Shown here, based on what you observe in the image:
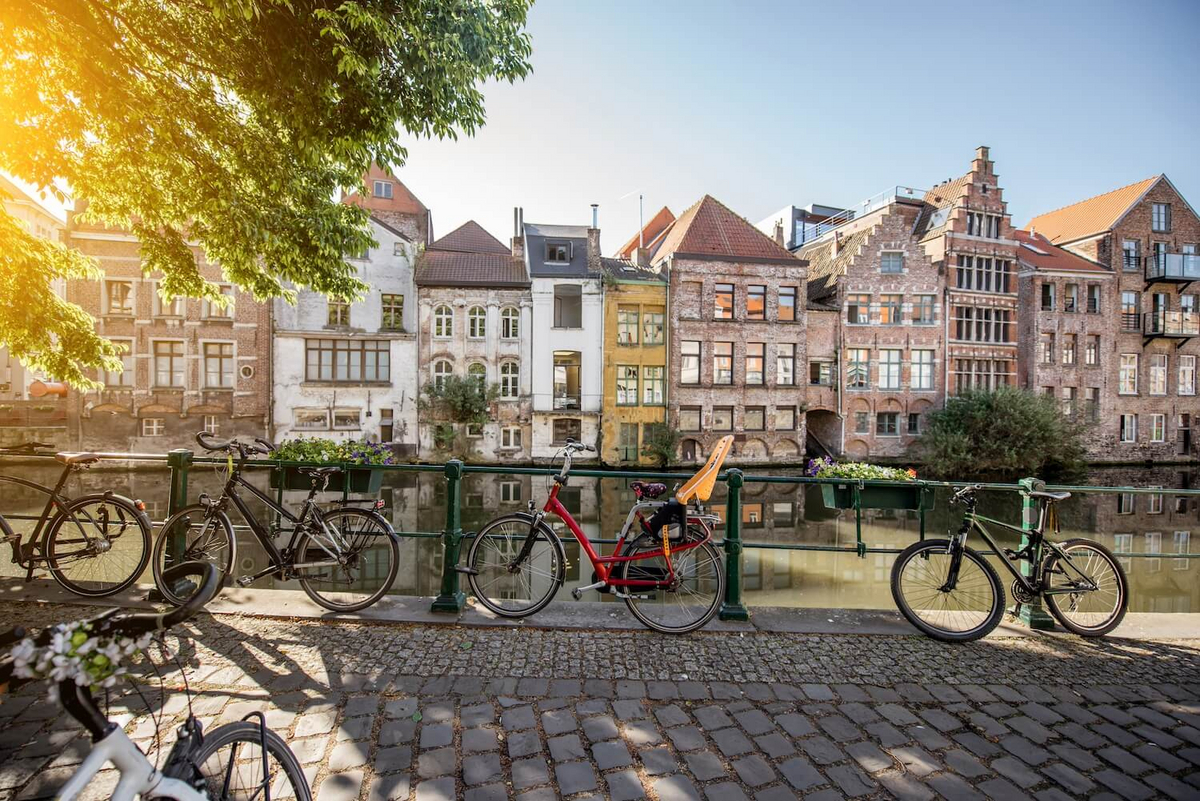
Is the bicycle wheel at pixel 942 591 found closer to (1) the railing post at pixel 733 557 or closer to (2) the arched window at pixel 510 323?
(1) the railing post at pixel 733 557

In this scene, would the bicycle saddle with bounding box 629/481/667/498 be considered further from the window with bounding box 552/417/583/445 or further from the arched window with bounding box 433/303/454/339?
the arched window with bounding box 433/303/454/339

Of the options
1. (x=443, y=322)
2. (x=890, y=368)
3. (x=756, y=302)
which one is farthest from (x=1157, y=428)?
(x=443, y=322)

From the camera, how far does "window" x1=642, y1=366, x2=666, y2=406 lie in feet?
93.1

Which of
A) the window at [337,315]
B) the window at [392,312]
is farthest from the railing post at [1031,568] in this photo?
the window at [337,315]

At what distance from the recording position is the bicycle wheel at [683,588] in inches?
169

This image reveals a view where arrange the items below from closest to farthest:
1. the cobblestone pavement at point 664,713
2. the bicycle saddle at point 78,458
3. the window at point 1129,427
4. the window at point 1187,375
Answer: the cobblestone pavement at point 664,713 → the bicycle saddle at point 78,458 → the window at point 1129,427 → the window at point 1187,375

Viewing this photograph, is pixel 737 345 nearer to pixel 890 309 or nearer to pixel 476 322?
pixel 890 309

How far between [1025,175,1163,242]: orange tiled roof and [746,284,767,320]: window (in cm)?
2204

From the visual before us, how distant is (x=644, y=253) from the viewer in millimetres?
33031

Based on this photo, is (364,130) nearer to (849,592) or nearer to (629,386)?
(849,592)

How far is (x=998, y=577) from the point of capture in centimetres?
434

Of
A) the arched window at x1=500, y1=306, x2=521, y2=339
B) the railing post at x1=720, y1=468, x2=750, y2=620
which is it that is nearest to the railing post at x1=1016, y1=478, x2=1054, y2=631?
the railing post at x1=720, y1=468, x2=750, y2=620

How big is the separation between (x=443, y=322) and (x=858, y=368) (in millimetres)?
21523

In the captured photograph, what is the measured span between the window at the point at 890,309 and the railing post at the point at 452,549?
30.5 meters
